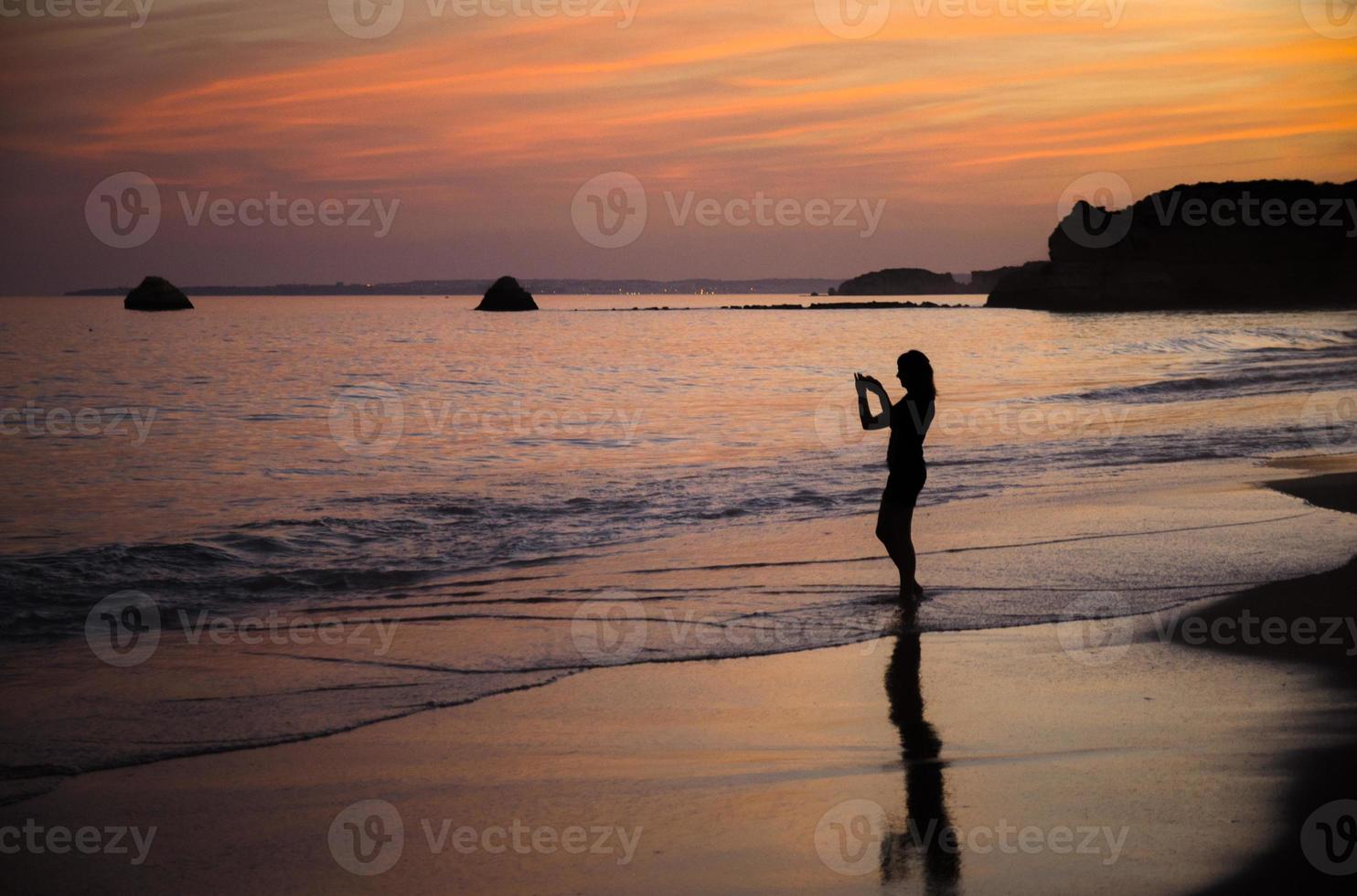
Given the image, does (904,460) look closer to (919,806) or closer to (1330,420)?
(919,806)

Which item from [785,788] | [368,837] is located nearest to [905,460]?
[785,788]

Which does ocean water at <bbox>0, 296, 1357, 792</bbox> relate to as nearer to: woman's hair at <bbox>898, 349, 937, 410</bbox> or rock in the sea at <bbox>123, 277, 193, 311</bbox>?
woman's hair at <bbox>898, 349, 937, 410</bbox>

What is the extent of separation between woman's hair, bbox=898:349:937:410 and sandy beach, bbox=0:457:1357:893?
83.1 inches

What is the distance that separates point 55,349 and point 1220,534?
5450 centimetres

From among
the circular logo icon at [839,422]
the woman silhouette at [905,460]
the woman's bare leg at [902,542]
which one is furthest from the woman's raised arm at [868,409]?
the circular logo icon at [839,422]

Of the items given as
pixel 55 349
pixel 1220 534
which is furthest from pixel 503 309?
pixel 1220 534

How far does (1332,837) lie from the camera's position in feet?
13.0

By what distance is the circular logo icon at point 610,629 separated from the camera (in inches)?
269

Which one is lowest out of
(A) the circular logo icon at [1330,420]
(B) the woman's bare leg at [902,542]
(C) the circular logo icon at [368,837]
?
(C) the circular logo icon at [368,837]

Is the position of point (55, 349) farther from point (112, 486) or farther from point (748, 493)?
point (748, 493)

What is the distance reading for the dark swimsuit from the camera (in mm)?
8031

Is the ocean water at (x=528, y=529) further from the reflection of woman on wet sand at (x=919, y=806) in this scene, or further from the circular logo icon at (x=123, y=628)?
the reflection of woman on wet sand at (x=919, y=806)

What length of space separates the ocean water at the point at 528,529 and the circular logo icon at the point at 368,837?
46.5 inches

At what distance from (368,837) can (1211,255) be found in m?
161
